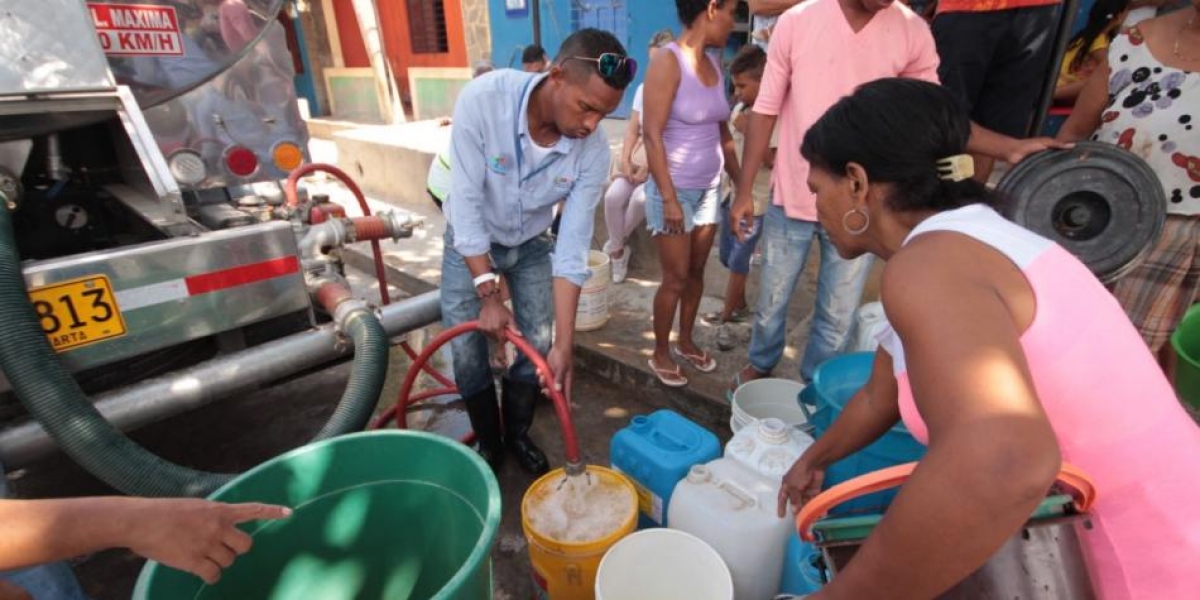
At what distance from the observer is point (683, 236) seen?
120 inches

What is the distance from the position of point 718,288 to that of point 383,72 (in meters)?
10.2

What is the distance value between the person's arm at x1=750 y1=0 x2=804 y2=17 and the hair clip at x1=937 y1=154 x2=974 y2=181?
2.69 m

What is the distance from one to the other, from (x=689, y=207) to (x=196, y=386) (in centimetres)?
234

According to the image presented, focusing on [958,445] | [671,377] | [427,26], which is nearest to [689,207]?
[671,377]

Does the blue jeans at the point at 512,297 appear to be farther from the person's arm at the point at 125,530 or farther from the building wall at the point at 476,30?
the building wall at the point at 476,30

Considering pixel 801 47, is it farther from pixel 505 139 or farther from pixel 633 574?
pixel 633 574

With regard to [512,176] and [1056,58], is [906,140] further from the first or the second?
[1056,58]

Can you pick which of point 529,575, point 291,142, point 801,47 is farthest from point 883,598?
point 291,142

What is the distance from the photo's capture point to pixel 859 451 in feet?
5.82

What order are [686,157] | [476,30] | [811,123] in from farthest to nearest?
1. [476,30]
2. [686,157]
3. [811,123]

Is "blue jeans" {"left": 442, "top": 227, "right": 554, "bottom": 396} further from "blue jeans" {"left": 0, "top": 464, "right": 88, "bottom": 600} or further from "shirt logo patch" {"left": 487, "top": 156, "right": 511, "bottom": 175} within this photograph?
"blue jeans" {"left": 0, "top": 464, "right": 88, "bottom": 600}

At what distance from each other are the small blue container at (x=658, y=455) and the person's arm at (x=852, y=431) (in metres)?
0.42

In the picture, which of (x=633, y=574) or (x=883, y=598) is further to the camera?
(x=633, y=574)

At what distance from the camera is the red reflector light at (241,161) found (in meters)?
2.83
